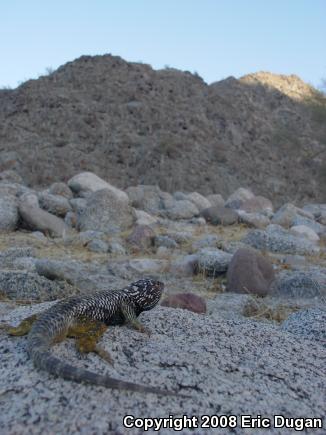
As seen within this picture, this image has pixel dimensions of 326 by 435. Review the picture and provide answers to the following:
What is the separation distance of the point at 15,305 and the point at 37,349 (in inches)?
90.1

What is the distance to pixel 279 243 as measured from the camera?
28.2 feet

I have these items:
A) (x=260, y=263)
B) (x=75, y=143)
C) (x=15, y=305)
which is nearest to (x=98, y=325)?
(x=15, y=305)

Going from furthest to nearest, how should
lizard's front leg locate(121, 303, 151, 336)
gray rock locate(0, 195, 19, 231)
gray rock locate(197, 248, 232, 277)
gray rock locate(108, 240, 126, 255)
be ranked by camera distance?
gray rock locate(0, 195, 19, 231) < gray rock locate(108, 240, 126, 255) < gray rock locate(197, 248, 232, 277) < lizard's front leg locate(121, 303, 151, 336)

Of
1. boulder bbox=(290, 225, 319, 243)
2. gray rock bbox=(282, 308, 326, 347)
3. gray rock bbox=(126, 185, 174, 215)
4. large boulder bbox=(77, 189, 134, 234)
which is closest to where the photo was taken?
gray rock bbox=(282, 308, 326, 347)

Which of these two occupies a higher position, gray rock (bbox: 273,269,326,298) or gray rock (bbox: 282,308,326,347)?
gray rock (bbox: 282,308,326,347)

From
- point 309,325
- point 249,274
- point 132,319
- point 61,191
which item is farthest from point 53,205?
point 132,319

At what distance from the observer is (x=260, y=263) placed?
6.40 m

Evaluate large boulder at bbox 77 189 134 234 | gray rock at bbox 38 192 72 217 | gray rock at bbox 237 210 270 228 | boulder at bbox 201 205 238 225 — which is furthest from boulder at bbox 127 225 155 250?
gray rock at bbox 237 210 270 228

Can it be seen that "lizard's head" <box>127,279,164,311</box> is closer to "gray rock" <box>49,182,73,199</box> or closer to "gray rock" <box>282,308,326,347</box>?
"gray rock" <box>282,308,326,347</box>

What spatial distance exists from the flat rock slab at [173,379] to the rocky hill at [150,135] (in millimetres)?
16318

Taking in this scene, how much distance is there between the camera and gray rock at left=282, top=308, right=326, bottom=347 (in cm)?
331

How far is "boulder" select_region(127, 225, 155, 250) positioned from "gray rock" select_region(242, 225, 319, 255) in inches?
64.1

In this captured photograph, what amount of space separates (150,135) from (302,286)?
17.3 metres

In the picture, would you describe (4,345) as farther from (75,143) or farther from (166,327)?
(75,143)
